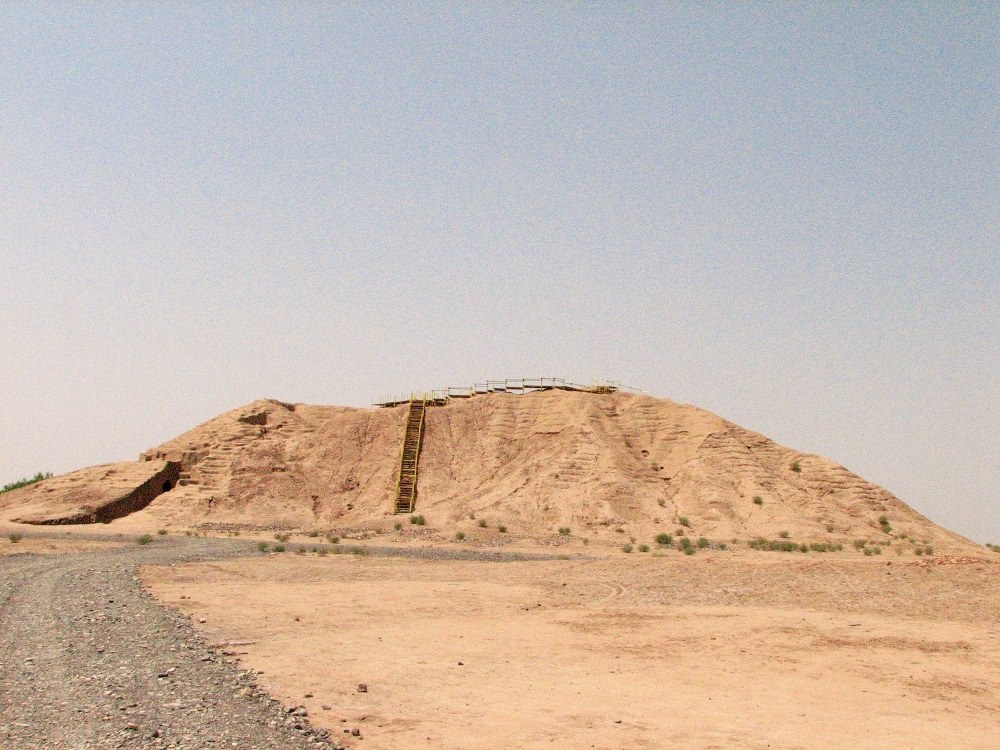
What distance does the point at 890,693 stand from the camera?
41.0ft

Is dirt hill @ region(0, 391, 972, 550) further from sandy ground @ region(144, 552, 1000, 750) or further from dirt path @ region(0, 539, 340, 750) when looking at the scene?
dirt path @ region(0, 539, 340, 750)

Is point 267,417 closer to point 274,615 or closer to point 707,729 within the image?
point 274,615

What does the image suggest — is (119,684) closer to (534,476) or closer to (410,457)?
(534,476)

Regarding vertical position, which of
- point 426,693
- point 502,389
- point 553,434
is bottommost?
point 426,693

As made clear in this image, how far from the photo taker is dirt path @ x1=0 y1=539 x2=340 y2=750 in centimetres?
883

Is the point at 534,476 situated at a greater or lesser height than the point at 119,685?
greater

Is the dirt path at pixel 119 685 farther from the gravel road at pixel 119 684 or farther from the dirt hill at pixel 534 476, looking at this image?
the dirt hill at pixel 534 476

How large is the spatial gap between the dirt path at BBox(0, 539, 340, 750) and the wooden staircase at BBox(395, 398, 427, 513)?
3369 cm

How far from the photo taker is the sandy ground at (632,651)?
10.4m

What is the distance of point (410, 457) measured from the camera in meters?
56.5

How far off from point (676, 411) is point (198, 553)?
3589 cm

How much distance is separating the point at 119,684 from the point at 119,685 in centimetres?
5

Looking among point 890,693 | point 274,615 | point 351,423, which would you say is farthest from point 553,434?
point 890,693

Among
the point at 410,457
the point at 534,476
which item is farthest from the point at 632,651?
the point at 410,457
